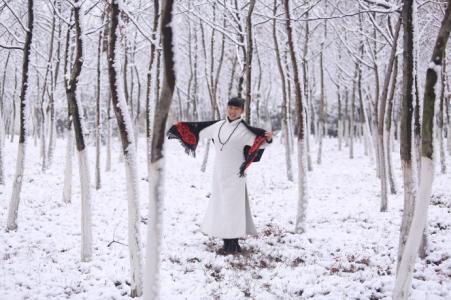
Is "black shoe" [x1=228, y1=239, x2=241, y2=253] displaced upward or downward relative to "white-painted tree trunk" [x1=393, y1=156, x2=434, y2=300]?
downward

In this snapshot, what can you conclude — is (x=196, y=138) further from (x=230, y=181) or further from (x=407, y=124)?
(x=407, y=124)

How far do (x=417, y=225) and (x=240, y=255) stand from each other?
2926mm

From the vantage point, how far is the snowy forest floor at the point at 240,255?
14.0ft

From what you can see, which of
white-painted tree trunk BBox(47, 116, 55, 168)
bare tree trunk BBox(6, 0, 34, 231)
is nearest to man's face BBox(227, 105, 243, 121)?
bare tree trunk BBox(6, 0, 34, 231)

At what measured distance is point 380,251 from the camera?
5.53 meters

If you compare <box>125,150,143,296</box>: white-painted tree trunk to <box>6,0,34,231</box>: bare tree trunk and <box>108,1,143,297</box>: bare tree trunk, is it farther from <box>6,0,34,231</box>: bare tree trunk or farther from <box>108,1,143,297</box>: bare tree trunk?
<box>6,0,34,231</box>: bare tree trunk

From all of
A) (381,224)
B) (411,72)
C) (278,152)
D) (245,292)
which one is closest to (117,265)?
(245,292)

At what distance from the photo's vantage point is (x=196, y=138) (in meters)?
5.68

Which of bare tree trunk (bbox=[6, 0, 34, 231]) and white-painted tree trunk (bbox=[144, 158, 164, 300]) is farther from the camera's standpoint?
bare tree trunk (bbox=[6, 0, 34, 231])

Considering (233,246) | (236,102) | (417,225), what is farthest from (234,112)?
(417,225)

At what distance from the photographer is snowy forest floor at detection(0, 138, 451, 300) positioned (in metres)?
4.26

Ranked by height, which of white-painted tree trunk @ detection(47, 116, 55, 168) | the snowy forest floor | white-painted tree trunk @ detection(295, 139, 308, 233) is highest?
white-painted tree trunk @ detection(47, 116, 55, 168)

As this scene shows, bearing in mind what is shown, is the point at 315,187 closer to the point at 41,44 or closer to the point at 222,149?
the point at 222,149

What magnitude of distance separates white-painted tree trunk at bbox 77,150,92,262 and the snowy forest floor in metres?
0.18
